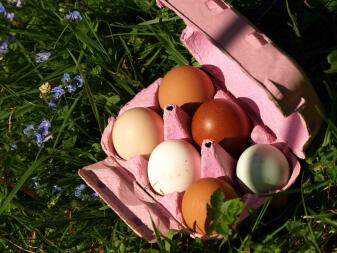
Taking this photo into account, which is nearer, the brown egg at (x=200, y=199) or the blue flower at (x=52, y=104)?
the brown egg at (x=200, y=199)

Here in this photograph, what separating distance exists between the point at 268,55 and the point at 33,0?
110 centimetres

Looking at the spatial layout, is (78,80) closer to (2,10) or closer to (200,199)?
(2,10)

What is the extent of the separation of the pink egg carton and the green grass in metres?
0.08

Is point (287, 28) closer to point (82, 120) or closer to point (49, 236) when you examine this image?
point (82, 120)

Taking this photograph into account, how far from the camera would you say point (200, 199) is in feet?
5.24

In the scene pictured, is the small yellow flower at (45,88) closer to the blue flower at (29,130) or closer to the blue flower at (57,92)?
the blue flower at (57,92)

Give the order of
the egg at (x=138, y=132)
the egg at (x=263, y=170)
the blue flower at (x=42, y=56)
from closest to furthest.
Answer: the egg at (x=263, y=170), the egg at (x=138, y=132), the blue flower at (x=42, y=56)

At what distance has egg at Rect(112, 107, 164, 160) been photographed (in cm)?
183

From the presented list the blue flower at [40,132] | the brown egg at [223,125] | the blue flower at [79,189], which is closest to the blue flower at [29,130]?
the blue flower at [40,132]

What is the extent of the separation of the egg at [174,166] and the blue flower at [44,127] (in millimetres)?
492

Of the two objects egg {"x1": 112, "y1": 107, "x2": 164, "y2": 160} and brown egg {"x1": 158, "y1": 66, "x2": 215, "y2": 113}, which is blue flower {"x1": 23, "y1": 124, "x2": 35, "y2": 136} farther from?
brown egg {"x1": 158, "y1": 66, "x2": 215, "y2": 113}

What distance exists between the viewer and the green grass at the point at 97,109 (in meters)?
1.72

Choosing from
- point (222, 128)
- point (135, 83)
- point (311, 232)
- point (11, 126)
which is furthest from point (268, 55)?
point (11, 126)

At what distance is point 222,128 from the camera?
1743 millimetres
